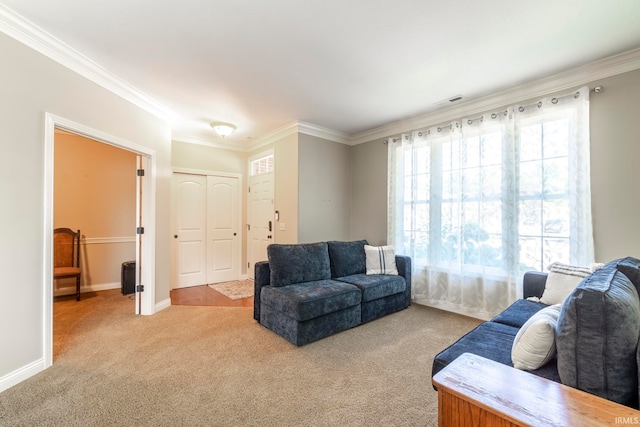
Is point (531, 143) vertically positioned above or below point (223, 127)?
below

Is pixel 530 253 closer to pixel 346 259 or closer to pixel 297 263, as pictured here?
pixel 346 259

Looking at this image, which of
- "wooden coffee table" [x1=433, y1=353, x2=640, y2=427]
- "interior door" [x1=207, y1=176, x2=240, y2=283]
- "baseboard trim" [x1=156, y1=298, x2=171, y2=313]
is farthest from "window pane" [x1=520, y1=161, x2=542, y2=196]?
"baseboard trim" [x1=156, y1=298, x2=171, y2=313]

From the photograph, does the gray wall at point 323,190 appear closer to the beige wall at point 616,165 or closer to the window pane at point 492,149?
the window pane at point 492,149

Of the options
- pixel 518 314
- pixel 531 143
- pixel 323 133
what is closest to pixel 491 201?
pixel 531 143

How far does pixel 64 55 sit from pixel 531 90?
455cm

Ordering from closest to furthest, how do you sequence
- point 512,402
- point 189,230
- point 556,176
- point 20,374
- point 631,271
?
point 512,402
point 631,271
point 20,374
point 556,176
point 189,230

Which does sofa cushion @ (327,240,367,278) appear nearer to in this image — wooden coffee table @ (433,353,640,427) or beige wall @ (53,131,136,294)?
wooden coffee table @ (433,353,640,427)

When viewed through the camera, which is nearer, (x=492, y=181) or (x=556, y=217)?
(x=556, y=217)

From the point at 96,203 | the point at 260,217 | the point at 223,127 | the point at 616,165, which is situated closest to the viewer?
the point at 616,165

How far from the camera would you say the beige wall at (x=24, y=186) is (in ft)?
6.45

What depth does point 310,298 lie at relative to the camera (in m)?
2.68

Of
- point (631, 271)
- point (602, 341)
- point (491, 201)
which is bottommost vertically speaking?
point (602, 341)

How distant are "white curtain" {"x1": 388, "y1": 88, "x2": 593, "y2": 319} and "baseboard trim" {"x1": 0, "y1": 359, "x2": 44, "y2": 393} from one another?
3.95 meters

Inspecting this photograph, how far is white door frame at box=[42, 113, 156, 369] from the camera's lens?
2219mm
